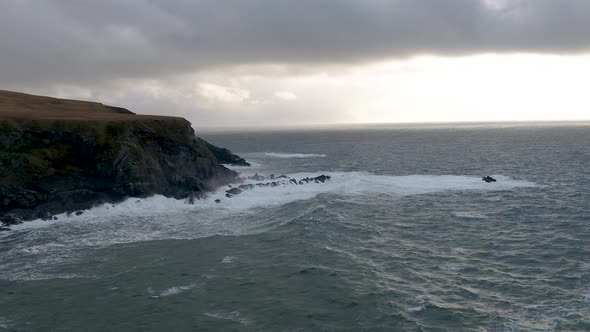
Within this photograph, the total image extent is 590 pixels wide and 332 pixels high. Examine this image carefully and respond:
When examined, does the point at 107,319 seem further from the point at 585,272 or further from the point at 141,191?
the point at 141,191

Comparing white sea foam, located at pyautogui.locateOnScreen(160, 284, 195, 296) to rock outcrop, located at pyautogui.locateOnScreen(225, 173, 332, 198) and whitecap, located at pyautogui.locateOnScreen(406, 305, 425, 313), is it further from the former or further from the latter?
rock outcrop, located at pyautogui.locateOnScreen(225, 173, 332, 198)

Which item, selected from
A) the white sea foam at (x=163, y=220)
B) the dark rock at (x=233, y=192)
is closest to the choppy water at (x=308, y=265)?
the white sea foam at (x=163, y=220)

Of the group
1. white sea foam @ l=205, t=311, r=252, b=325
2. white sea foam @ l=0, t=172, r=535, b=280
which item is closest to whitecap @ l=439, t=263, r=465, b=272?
white sea foam @ l=205, t=311, r=252, b=325

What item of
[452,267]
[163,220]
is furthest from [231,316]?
[163,220]

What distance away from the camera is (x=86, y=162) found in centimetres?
5897

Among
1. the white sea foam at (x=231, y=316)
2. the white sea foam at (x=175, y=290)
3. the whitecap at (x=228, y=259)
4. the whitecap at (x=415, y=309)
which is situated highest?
the whitecap at (x=228, y=259)

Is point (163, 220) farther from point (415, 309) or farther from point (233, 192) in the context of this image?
point (415, 309)

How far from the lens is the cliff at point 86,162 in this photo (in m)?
53.2

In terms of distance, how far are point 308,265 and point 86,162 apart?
40.0 m

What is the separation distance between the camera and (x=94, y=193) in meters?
55.7

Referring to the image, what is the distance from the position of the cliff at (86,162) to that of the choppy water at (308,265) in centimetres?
368

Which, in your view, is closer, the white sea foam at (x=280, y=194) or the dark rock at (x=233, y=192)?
the white sea foam at (x=280, y=194)

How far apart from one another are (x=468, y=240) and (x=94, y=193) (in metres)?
44.9

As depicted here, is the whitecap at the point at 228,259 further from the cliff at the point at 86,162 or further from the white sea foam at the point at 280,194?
the cliff at the point at 86,162
